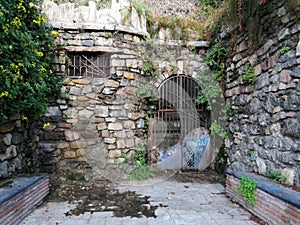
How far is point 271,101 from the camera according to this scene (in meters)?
3.41

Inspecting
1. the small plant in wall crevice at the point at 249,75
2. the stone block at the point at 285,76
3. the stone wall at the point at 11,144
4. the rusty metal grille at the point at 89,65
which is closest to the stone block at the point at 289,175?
the stone block at the point at 285,76

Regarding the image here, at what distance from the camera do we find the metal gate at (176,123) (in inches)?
219

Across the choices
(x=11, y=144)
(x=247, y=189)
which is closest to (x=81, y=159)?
(x=11, y=144)

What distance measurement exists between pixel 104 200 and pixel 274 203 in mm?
2383

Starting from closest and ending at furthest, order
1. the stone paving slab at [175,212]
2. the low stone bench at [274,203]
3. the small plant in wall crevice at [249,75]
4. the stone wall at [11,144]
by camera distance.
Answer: the low stone bench at [274,203] → the stone paving slab at [175,212] → the stone wall at [11,144] → the small plant in wall crevice at [249,75]

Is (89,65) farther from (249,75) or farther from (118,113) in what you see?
(249,75)

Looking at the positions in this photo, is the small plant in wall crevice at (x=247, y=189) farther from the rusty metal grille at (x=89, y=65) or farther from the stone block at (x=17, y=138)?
the stone block at (x=17, y=138)

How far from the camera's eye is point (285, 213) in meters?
2.43

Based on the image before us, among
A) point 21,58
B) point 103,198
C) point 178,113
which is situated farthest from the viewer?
point 178,113

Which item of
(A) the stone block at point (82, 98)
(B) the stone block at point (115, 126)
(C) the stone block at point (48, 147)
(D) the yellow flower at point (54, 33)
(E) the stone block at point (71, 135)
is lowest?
(C) the stone block at point (48, 147)

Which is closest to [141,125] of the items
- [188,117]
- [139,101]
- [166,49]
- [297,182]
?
[139,101]

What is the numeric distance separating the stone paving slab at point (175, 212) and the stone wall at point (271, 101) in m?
0.78

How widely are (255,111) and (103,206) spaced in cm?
281

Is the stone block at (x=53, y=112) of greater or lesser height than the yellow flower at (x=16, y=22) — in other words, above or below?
below
